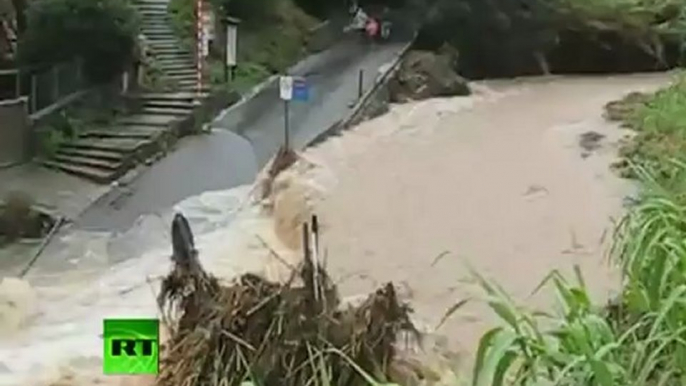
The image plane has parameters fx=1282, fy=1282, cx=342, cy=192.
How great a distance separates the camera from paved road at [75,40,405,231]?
13914 millimetres

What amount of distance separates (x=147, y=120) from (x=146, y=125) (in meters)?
0.23

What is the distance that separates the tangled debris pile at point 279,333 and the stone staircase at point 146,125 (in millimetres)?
9362

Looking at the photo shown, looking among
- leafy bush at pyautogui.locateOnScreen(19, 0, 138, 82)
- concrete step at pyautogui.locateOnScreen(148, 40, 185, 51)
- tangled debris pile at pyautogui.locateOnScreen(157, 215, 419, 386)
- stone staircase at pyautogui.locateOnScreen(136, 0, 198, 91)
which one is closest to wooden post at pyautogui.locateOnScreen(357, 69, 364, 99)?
stone staircase at pyautogui.locateOnScreen(136, 0, 198, 91)

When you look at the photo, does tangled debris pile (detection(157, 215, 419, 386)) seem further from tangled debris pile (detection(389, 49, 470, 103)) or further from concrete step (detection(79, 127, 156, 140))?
tangled debris pile (detection(389, 49, 470, 103))

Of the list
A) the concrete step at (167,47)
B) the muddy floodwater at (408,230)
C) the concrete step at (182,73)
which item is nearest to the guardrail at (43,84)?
the concrete step at (182,73)

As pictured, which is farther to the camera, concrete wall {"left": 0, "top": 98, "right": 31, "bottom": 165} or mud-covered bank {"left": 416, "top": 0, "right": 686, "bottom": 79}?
mud-covered bank {"left": 416, "top": 0, "right": 686, "bottom": 79}

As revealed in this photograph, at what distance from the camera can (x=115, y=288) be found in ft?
33.2

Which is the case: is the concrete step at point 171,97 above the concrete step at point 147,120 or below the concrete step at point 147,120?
above

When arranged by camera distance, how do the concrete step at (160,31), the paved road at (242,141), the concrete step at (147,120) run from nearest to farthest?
the paved road at (242,141) < the concrete step at (147,120) < the concrete step at (160,31)

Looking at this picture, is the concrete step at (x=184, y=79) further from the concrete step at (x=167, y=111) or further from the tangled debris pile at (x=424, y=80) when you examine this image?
the tangled debris pile at (x=424, y=80)

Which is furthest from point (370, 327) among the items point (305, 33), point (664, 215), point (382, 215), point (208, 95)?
point (305, 33)

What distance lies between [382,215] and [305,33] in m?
9.87

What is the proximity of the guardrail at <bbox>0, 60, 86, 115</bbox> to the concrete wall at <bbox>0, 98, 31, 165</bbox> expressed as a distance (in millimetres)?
484

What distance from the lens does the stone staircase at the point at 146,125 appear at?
14.9 m
